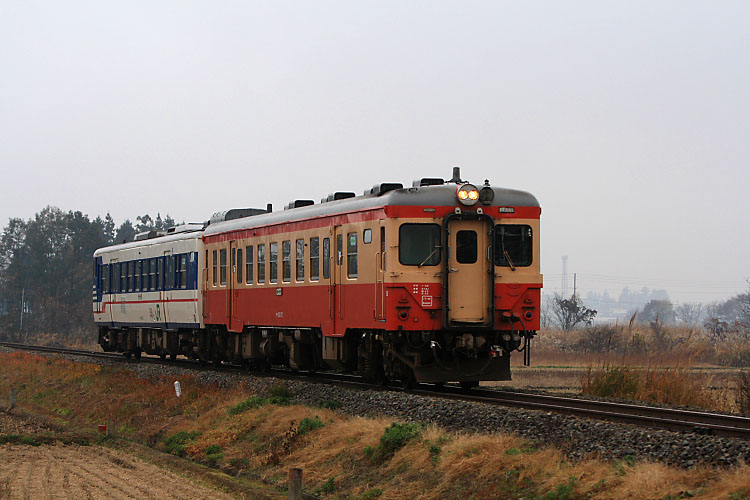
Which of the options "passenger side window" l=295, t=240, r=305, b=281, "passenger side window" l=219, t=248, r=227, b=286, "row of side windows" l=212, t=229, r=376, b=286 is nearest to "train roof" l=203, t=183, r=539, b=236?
"row of side windows" l=212, t=229, r=376, b=286

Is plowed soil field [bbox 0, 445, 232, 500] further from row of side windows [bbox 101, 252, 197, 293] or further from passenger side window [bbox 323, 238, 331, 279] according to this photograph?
row of side windows [bbox 101, 252, 197, 293]

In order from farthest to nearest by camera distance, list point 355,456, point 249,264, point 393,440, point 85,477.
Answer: point 249,264
point 85,477
point 355,456
point 393,440


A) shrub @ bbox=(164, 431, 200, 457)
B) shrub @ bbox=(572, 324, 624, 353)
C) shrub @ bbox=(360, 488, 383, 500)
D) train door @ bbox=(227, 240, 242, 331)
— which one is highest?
train door @ bbox=(227, 240, 242, 331)

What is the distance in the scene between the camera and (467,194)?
Answer: 56.4 ft

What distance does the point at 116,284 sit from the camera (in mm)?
33875

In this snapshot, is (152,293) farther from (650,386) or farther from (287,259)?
(650,386)

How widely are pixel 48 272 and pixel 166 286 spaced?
6367cm

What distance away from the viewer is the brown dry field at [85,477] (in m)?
14.5

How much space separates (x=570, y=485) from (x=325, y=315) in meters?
9.69

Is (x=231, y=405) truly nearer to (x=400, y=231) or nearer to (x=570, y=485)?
(x=400, y=231)

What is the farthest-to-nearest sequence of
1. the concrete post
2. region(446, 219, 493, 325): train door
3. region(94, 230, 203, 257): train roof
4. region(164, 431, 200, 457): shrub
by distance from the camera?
region(94, 230, 203, 257): train roof → region(164, 431, 200, 457): shrub → region(446, 219, 493, 325): train door → the concrete post

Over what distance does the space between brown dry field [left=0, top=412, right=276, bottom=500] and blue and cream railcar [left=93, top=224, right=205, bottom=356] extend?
8075mm

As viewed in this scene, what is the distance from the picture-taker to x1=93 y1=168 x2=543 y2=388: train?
667 inches

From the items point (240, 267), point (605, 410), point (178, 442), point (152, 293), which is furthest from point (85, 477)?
point (152, 293)
